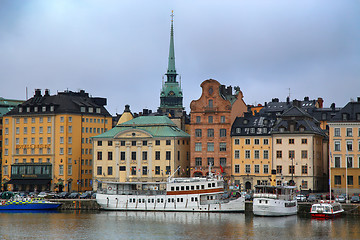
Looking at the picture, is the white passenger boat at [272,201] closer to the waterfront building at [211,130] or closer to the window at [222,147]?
the waterfront building at [211,130]

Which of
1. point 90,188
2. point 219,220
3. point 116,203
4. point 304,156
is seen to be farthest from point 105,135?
point 219,220

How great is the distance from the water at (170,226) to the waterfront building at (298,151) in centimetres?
2707

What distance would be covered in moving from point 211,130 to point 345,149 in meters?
27.2

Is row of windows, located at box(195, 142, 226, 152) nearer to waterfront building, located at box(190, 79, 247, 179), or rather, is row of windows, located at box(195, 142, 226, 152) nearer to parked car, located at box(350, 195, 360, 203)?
waterfront building, located at box(190, 79, 247, 179)

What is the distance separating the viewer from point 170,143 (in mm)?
165125

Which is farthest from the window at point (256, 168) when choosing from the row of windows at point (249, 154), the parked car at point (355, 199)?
the parked car at point (355, 199)

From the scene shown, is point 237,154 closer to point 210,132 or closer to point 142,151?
point 210,132

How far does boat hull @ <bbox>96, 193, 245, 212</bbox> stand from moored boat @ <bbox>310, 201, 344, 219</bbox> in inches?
531

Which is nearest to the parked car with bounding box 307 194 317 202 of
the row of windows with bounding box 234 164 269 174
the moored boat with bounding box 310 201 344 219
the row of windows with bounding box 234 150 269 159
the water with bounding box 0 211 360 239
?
the moored boat with bounding box 310 201 344 219

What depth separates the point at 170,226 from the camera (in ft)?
382

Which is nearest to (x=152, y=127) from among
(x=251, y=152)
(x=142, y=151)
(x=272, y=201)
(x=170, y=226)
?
(x=142, y=151)

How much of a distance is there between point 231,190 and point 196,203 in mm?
19507

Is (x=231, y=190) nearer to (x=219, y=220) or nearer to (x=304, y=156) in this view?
(x=304, y=156)

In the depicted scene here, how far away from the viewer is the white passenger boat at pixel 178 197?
135m
